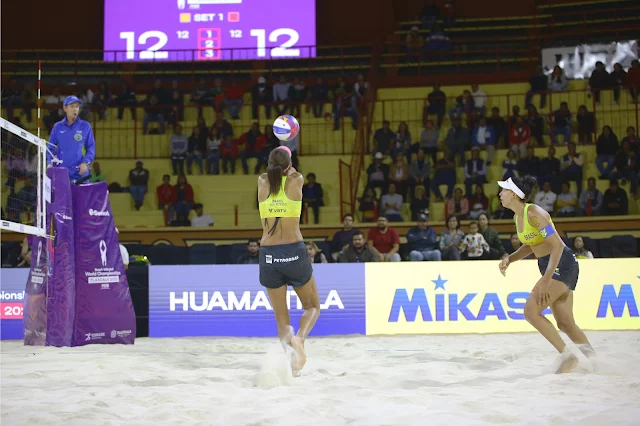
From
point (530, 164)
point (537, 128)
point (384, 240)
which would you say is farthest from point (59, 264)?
point (537, 128)

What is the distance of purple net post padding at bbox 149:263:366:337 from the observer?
390 inches

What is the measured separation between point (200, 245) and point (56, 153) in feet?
16.6

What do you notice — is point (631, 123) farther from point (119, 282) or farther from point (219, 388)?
point (219, 388)

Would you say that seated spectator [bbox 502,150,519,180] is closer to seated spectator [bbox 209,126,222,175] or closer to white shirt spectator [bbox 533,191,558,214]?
white shirt spectator [bbox 533,191,558,214]

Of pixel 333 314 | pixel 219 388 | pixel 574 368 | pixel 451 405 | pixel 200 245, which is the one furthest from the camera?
pixel 200 245

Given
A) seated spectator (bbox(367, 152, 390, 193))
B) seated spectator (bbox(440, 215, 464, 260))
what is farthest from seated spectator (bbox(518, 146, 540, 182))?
seated spectator (bbox(440, 215, 464, 260))

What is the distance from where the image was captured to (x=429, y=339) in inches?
357

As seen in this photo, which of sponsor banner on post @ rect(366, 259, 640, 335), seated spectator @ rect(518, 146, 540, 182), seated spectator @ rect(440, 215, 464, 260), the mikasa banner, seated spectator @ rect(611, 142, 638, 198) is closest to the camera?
sponsor banner on post @ rect(366, 259, 640, 335)

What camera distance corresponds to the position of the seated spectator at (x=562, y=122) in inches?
632

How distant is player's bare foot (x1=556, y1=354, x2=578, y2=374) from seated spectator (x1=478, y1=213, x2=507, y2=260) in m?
5.92

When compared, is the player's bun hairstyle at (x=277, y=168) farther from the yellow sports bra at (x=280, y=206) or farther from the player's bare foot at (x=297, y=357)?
the player's bare foot at (x=297, y=357)

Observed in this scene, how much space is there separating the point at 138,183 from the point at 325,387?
1183 cm

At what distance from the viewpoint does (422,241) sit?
1267 cm

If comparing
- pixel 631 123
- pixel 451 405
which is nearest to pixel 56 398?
pixel 451 405
